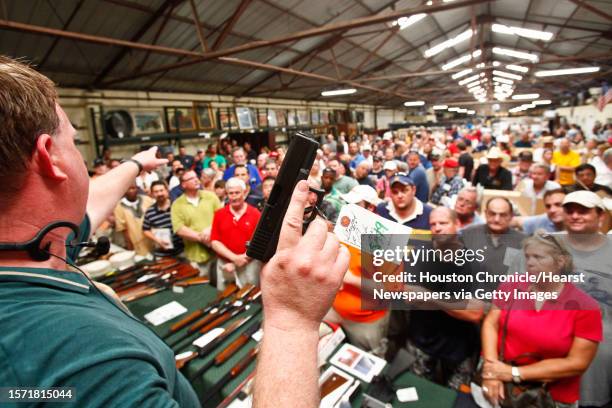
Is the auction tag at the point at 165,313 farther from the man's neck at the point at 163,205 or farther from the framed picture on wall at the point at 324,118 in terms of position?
the framed picture on wall at the point at 324,118

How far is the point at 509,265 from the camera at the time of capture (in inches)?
47.9

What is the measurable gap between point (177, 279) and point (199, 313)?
→ 2.30 feet

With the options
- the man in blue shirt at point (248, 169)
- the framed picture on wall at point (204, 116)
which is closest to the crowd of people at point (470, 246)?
the man in blue shirt at point (248, 169)

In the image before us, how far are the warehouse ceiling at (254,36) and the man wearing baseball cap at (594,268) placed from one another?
4237 mm

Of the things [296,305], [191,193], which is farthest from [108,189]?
[191,193]

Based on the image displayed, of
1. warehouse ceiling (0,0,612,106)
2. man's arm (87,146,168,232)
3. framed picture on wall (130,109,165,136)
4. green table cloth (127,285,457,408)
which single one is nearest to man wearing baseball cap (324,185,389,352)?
green table cloth (127,285,457,408)

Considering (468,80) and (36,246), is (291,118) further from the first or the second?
(36,246)

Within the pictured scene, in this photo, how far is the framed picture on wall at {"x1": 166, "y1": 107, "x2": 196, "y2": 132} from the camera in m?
10.7

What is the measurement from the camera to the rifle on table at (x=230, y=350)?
5.90 ft

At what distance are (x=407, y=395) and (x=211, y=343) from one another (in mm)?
1178

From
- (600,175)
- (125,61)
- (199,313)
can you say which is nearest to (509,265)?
(199,313)

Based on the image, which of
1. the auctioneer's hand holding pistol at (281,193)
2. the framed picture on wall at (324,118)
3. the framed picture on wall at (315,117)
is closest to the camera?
the auctioneer's hand holding pistol at (281,193)

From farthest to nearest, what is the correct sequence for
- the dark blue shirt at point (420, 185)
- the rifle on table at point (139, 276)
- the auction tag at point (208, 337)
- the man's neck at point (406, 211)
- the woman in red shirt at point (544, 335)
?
the dark blue shirt at point (420, 185), the rifle on table at point (139, 276), the man's neck at point (406, 211), the auction tag at point (208, 337), the woman in red shirt at point (544, 335)

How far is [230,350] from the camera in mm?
1906
